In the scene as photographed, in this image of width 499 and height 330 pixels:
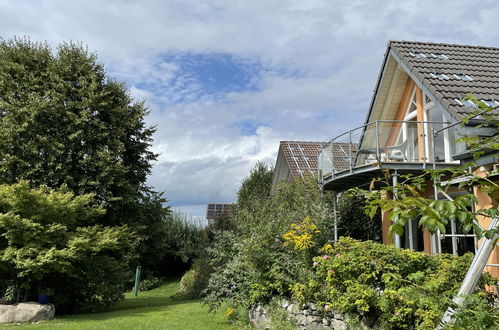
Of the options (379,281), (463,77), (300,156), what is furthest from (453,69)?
(300,156)

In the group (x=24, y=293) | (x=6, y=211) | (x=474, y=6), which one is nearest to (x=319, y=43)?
(x=474, y=6)

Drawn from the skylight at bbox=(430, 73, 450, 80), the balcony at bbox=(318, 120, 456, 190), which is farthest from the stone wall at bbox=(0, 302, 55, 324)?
the skylight at bbox=(430, 73, 450, 80)

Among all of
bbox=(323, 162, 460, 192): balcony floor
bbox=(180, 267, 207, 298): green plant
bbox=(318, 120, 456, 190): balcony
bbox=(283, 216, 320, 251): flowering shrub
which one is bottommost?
bbox=(180, 267, 207, 298): green plant

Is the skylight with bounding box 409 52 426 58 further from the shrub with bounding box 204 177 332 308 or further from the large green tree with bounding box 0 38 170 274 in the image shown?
the large green tree with bounding box 0 38 170 274

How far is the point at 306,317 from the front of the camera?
9945 mm

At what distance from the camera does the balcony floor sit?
513 inches

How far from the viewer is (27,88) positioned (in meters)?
19.9

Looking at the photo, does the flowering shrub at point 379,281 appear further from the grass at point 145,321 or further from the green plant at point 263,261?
the grass at point 145,321

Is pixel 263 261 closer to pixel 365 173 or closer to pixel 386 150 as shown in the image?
pixel 365 173

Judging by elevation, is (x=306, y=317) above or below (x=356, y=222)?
below

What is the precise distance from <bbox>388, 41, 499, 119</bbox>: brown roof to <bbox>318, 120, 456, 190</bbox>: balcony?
0.89 metres

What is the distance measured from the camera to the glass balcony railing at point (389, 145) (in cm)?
1355

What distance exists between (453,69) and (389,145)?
355 centimetres

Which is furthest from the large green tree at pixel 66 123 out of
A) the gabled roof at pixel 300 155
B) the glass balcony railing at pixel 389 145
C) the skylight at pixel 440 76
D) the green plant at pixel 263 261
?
the skylight at pixel 440 76
